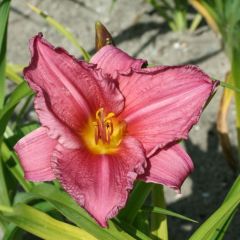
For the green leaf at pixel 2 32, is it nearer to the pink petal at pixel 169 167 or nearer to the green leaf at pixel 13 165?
the green leaf at pixel 13 165

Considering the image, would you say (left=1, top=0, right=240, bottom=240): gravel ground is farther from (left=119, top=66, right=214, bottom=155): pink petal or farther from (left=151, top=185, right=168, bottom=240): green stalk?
(left=119, top=66, right=214, bottom=155): pink petal

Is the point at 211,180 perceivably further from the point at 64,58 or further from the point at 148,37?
the point at 64,58

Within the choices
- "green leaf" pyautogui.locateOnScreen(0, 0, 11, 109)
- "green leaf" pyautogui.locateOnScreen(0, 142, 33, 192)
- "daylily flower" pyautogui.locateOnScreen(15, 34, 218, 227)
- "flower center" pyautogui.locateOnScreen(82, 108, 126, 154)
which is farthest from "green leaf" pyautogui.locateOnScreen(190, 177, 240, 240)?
"green leaf" pyautogui.locateOnScreen(0, 0, 11, 109)

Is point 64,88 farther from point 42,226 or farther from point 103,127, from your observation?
point 42,226

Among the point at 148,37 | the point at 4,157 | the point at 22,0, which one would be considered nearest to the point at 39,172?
the point at 4,157

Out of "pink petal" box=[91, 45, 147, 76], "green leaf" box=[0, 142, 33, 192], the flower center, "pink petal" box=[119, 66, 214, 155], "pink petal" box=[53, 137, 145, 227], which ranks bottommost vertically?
"green leaf" box=[0, 142, 33, 192]

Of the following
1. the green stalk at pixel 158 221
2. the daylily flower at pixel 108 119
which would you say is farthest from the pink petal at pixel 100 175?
the green stalk at pixel 158 221

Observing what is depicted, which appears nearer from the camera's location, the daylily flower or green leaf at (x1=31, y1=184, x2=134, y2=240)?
the daylily flower

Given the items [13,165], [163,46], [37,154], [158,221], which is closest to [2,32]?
[13,165]
